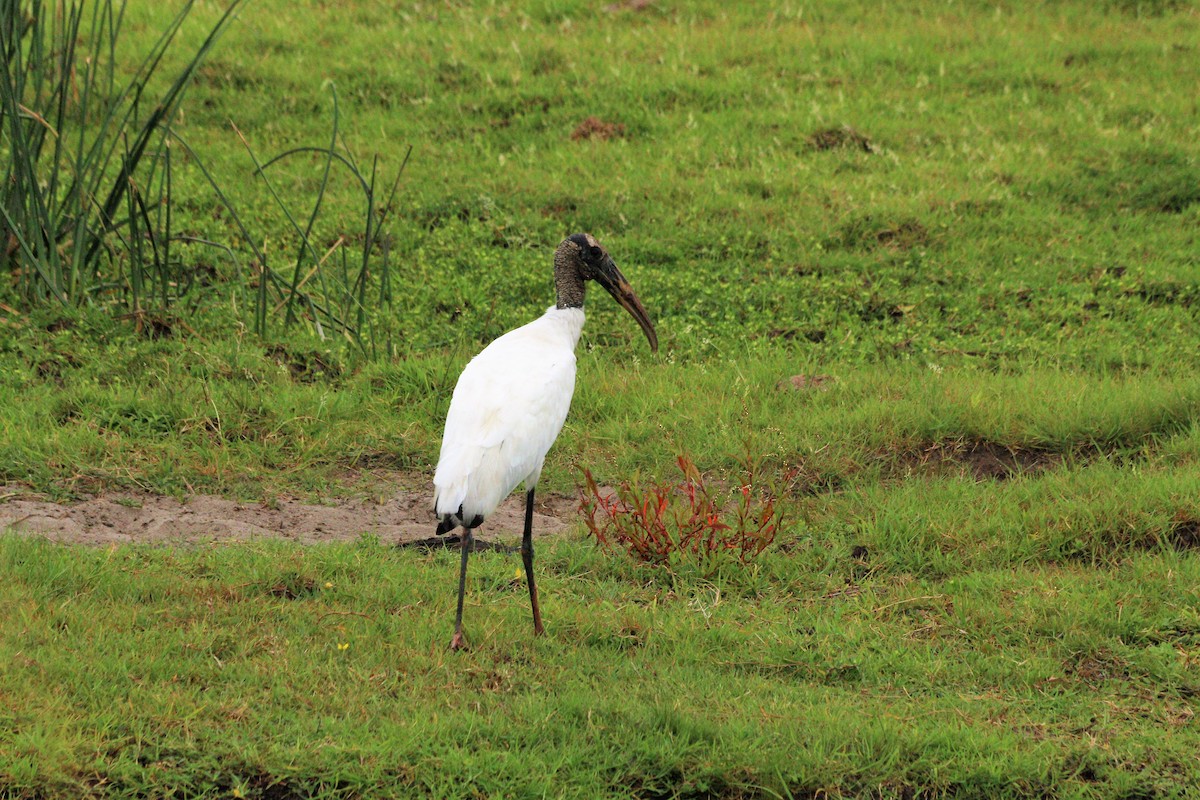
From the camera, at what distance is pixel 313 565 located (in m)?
5.30

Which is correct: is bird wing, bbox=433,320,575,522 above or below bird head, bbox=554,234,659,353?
below

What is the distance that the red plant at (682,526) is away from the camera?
219 inches

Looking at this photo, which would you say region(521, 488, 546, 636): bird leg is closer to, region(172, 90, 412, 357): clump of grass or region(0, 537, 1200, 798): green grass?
region(0, 537, 1200, 798): green grass

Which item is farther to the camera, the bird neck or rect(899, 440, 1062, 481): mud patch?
rect(899, 440, 1062, 481): mud patch

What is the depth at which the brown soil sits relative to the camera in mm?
5699

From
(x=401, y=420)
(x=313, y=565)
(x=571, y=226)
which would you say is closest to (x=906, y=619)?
(x=313, y=565)

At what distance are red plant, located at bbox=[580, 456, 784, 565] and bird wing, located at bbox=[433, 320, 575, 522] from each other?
65cm

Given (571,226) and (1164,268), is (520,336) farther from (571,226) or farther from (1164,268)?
(1164,268)

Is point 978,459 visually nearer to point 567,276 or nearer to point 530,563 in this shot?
point 567,276

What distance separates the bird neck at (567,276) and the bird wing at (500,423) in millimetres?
502

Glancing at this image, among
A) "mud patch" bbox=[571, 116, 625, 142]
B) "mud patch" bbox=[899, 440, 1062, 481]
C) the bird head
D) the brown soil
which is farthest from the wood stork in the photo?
"mud patch" bbox=[571, 116, 625, 142]

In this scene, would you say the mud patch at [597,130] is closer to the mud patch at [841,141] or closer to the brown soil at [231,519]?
the mud patch at [841,141]

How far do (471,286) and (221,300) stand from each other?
1537mm

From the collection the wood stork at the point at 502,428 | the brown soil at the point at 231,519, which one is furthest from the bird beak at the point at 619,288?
→ the brown soil at the point at 231,519
